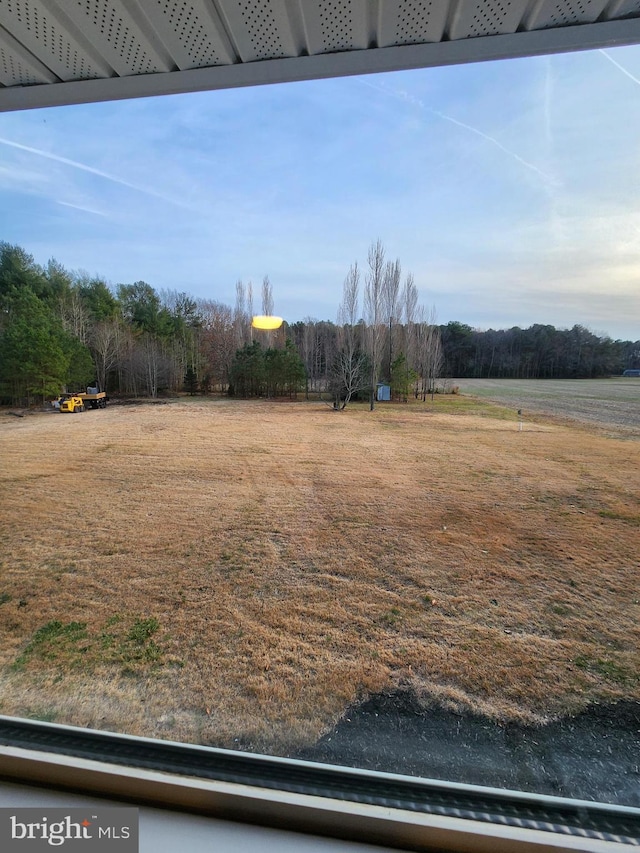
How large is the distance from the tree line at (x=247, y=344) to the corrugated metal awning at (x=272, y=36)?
1641 millimetres

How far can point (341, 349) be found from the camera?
696cm

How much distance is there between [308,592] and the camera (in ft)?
3.81

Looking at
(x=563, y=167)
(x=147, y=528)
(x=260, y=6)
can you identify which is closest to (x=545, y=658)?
(x=260, y=6)

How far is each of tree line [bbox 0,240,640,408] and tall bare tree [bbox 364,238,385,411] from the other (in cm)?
2

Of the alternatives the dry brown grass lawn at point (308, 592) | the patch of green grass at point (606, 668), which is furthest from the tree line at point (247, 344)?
the patch of green grass at point (606, 668)

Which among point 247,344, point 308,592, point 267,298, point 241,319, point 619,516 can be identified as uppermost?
point 267,298

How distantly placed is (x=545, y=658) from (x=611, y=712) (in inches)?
6.1

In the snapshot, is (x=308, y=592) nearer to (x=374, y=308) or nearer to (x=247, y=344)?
(x=374, y=308)

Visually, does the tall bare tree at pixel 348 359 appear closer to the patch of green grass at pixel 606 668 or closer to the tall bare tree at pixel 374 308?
the tall bare tree at pixel 374 308

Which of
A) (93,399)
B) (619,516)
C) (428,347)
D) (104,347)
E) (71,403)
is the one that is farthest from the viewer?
(104,347)

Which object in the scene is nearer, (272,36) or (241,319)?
(272,36)

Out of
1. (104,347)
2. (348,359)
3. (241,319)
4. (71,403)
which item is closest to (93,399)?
(71,403)

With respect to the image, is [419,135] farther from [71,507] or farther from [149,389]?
[149,389]

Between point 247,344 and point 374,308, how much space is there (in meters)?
4.45
